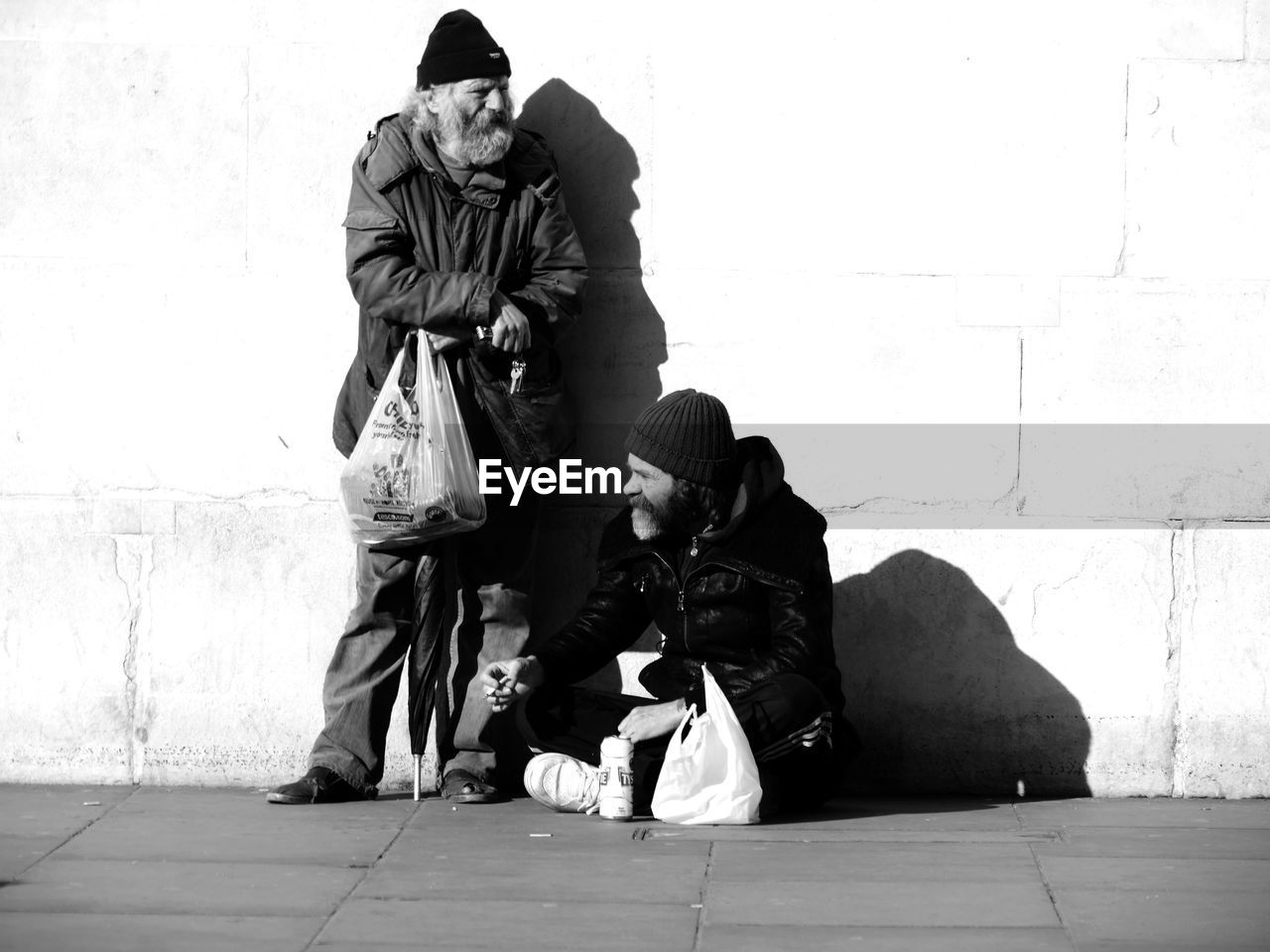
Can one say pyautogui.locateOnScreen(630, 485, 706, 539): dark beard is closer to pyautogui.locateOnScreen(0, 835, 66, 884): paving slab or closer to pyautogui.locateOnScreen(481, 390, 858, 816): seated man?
pyautogui.locateOnScreen(481, 390, 858, 816): seated man

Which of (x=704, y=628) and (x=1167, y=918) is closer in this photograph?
(x=1167, y=918)

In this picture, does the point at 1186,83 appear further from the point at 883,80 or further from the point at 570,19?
the point at 570,19

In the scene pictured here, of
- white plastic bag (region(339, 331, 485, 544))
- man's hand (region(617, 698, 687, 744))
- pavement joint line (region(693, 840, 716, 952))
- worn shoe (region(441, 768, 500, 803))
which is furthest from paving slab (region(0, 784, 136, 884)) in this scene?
pavement joint line (region(693, 840, 716, 952))

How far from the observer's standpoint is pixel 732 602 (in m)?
5.46

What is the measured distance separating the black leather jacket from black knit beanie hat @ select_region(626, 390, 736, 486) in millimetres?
104

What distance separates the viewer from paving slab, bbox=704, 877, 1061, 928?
432 cm

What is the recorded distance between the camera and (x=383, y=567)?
5.72 meters

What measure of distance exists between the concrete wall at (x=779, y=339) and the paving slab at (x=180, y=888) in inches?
45.6

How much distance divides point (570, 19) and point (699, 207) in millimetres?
705

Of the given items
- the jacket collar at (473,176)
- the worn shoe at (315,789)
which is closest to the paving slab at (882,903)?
the worn shoe at (315,789)

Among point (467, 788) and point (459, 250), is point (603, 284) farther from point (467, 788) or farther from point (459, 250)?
point (467, 788)

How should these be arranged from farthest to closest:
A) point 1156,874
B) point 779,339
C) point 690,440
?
point 779,339
point 690,440
point 1156,874

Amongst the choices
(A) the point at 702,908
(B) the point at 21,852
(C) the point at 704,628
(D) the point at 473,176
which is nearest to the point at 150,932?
(B) the point at 21,852

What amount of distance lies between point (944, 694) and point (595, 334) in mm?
1580
